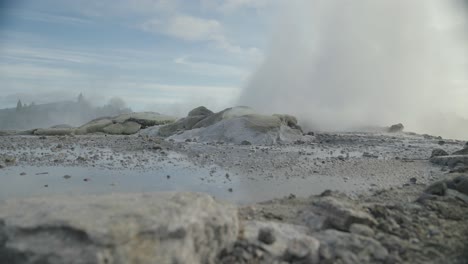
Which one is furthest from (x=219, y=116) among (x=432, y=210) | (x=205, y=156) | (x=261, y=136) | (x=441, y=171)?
(x=432, y=210)

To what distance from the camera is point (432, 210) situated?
753cm

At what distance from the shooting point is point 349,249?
5.57 meters

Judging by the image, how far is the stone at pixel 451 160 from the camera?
1459cm

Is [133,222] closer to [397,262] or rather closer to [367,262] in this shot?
[367,262]

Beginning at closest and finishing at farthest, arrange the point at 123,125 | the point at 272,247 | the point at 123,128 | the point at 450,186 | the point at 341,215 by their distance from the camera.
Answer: the point at 272,247 < the point at 341,215 < the point at 450,186 < the point at 123,128 < the point at 123,125

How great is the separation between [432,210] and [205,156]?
35.2 feet

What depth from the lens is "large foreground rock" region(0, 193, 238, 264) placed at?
4.13 m

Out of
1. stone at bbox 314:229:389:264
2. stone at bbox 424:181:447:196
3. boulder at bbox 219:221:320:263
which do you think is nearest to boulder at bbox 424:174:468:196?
stone at bbox 424:181:447:196

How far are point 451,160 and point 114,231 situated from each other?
14.7 m

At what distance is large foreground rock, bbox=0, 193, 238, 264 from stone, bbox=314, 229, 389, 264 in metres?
1.31

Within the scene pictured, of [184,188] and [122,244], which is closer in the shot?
[122,244]

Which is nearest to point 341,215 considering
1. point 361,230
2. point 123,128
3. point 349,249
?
point 361,230

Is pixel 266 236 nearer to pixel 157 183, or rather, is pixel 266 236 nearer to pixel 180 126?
pixel 157 183

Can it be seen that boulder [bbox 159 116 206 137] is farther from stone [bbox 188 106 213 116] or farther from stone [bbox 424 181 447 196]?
stone [bbox 424 181 447 196]
